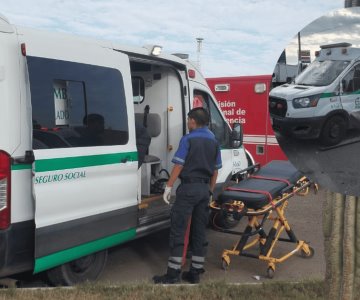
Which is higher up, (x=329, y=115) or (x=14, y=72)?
(x=14, y=72)

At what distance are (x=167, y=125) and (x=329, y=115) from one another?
472 centimetres

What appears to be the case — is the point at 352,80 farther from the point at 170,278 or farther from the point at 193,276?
the point at 193,276

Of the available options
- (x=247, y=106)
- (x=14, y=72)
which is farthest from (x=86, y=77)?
(x=247, y=106)

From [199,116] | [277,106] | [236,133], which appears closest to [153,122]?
[236,133]

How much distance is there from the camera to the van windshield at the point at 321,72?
Result: 148 cm

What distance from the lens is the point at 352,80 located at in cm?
146

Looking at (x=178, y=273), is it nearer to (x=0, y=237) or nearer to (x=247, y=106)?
(x=0, y=237)

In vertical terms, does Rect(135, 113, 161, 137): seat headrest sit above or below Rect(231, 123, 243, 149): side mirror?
above

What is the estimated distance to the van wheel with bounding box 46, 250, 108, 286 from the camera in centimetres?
437

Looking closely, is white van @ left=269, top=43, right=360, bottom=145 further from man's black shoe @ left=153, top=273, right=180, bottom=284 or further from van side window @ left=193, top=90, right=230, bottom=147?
van side window @ left=193, top=90, right=230, bottom=147

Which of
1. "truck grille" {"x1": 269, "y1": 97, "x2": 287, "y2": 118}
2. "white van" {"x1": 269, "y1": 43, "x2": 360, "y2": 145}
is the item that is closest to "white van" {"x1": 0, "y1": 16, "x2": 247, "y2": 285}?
"truck grille" {"x1": 269, "y1": 97, "x2": 287, "y2": 118}

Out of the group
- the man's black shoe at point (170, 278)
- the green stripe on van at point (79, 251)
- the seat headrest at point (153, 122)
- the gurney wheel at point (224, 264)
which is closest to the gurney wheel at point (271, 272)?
the gurney wheel at point (224, 264)

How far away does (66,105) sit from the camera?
4.16 metres

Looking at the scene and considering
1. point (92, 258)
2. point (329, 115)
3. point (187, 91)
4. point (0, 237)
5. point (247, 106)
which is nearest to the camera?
point (329, 115)
